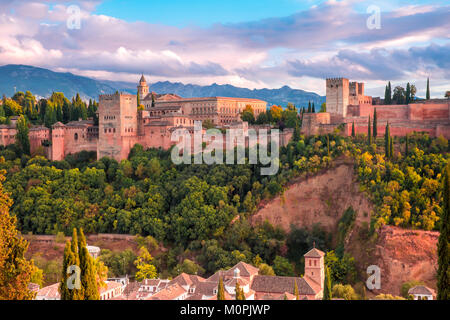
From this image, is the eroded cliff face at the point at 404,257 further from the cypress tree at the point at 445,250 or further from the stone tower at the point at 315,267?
the cypress tree at the point at 445,250

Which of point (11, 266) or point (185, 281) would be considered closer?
point (11, 266)

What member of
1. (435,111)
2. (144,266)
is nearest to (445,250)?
(144,266)

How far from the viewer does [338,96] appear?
47.8 meters

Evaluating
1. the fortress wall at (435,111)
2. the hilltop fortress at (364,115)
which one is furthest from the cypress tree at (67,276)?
the fortress wall at (435,111)

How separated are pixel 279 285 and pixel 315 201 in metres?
11.9

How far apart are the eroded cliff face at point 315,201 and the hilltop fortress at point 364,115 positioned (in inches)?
197

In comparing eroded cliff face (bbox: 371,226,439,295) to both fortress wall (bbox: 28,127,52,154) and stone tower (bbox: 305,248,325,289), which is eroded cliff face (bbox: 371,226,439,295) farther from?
fortress wall (bbox: 28,127,52,154)

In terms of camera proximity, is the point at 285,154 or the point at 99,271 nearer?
the point at 99,271

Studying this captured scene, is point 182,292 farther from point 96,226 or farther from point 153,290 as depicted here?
point 96,226

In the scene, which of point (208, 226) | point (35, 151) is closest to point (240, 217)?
point (208, 226)

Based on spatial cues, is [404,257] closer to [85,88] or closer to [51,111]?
[51,111]

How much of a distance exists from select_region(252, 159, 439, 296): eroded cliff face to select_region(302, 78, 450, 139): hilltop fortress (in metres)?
4.96

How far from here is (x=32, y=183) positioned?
4788cm
